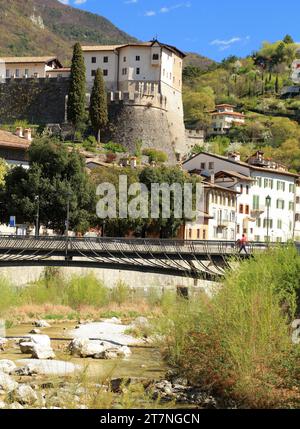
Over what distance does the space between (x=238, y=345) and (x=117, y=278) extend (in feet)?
86.7

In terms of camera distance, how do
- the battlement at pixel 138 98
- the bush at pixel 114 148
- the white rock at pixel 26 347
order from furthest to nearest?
the battlement at pixel 138 98 → the bush at pixel 114 148 → the white rock at pixel 26 347

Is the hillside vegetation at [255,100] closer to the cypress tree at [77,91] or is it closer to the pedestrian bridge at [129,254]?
the cypress tree at [77,91]

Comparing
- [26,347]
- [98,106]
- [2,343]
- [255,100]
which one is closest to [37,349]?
[26,347]

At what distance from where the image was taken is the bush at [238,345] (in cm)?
1880

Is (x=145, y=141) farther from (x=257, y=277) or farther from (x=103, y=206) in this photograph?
(x=257, y=277)

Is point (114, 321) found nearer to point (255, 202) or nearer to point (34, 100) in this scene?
point (255, 202)

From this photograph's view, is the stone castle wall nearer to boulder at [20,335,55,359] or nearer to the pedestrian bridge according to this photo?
the pedestrian bridge

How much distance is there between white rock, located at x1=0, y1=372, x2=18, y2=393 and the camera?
19438 mm

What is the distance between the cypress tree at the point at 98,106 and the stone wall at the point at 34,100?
20.3 ft

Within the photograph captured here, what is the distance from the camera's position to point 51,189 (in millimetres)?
52250

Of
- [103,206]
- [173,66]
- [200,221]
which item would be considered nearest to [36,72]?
[173,66]

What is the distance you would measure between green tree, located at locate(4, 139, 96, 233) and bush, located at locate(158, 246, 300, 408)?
30.0 m

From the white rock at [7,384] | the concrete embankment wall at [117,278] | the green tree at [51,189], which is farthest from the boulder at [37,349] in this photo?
the green tree at [51,189]
